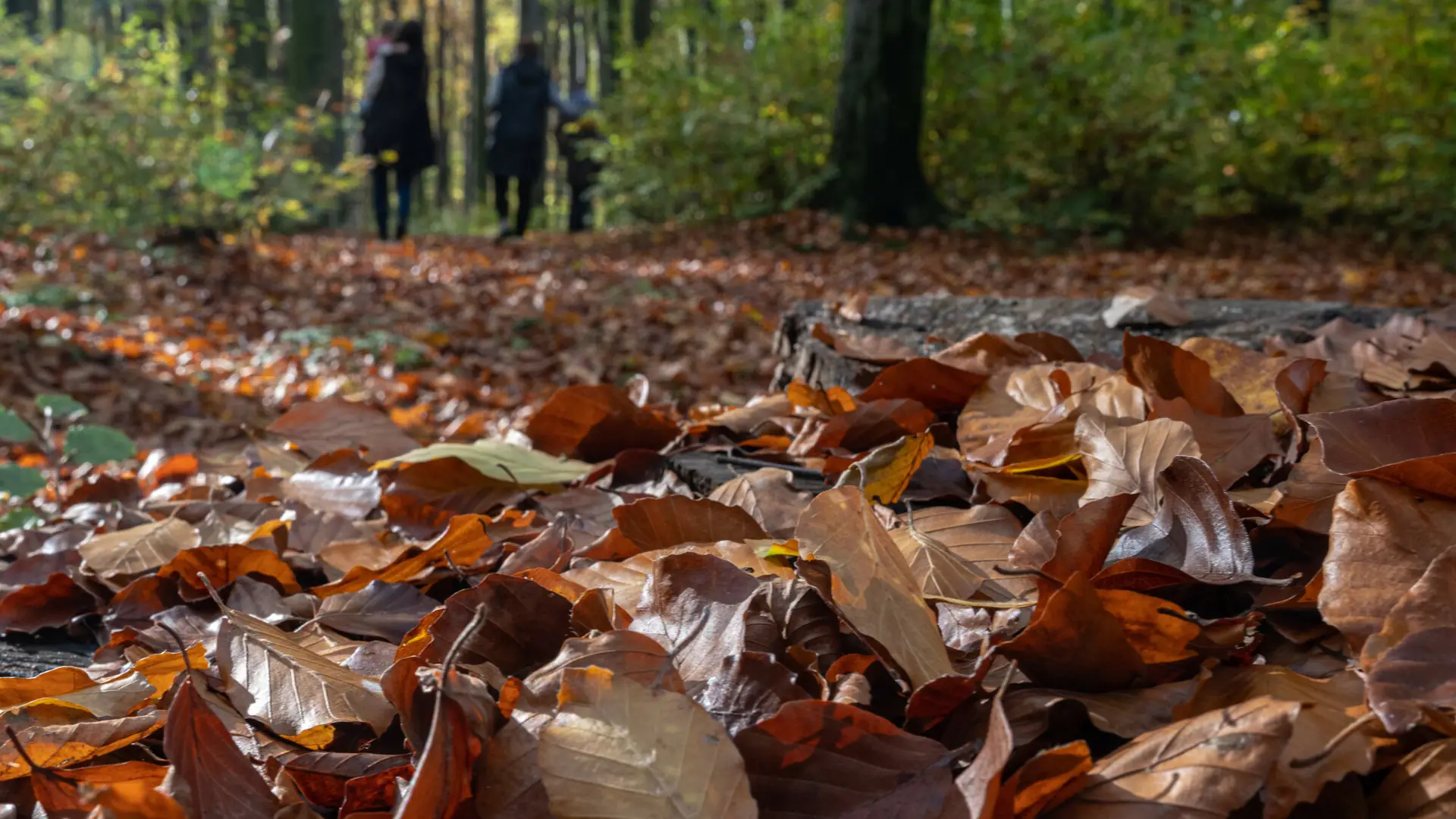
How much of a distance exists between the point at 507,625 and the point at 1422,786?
0.67m

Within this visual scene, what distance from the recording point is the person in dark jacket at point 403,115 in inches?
431

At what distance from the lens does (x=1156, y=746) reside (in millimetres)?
681

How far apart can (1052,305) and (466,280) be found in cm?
522

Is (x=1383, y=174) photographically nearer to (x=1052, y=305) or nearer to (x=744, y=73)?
(x=744, y=73)

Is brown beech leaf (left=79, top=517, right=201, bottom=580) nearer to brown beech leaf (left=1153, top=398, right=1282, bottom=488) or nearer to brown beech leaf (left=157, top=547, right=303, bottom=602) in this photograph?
brown beech leaf (left=157, top=547, right=303, bottom=602)

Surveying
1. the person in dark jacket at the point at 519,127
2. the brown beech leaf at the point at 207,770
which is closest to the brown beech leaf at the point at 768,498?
the brown beech leaf at the point at 207,770

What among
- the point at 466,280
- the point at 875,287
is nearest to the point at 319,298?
the point at 466,280

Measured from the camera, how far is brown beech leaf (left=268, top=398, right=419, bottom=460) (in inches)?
74.5

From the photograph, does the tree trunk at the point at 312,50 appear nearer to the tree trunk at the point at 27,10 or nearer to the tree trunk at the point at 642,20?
the tree trunk at the point at 642,20

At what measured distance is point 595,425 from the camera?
167 centimetres

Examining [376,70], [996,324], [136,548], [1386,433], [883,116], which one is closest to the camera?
[1386,433]

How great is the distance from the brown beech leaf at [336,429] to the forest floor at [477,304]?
140mm

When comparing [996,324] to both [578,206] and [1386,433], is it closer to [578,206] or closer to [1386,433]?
[1386,433]

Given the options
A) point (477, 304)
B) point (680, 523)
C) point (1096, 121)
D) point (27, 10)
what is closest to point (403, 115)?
point (477, 304)
